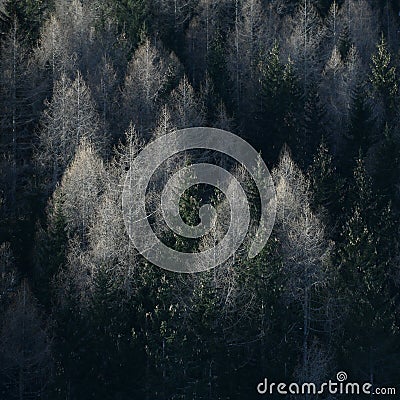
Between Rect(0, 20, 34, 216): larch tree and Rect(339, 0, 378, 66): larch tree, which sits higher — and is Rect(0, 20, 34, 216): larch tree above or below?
below

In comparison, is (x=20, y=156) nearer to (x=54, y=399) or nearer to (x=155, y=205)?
(x=155, y=205)

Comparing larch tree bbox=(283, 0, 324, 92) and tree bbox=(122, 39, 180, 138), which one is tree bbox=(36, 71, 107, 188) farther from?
larch tree bbox=(283, 0, 324, 92)

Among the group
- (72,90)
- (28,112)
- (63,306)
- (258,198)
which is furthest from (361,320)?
(28,112)

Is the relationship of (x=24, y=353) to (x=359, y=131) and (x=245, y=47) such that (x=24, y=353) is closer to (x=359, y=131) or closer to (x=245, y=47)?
(x=359, y=131)

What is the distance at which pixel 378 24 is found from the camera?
196ft
